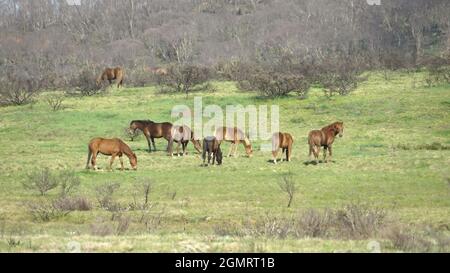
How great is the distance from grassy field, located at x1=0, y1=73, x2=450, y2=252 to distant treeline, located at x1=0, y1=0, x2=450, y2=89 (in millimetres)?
46223

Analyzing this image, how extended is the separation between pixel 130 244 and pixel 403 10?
347 feet

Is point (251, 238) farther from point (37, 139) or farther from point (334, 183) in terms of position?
point (37, 139)

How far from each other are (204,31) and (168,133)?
8821 cm

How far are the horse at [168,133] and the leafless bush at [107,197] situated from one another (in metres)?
6.51

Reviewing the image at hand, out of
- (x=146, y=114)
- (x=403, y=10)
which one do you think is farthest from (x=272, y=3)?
(x=146, y=114)

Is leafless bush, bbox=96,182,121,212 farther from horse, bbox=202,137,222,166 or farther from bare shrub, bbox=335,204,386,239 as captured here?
bare shrub, bbox=335,204,386,239

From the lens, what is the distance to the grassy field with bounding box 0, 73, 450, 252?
10.5m

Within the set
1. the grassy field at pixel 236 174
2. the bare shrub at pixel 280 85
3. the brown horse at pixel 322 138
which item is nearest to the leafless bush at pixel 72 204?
the grassy field at pixel 236 174

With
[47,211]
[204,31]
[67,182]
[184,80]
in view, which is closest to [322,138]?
[67,182]

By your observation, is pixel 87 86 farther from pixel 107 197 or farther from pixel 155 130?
pixel 107 197

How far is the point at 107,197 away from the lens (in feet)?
53.2

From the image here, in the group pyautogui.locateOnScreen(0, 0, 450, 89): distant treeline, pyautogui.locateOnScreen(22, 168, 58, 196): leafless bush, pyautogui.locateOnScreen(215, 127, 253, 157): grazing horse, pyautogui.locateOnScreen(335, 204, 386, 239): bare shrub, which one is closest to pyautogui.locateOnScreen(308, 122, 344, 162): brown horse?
pyautogui.locateOnScreen(215, 127, 253, 157): grazing horse

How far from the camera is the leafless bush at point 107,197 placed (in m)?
15.6

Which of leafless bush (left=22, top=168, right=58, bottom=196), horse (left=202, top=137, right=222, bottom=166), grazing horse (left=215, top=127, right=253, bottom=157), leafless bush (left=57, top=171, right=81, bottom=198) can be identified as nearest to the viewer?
leafless bush (left=57, top=171, right=81, bottom=198)
